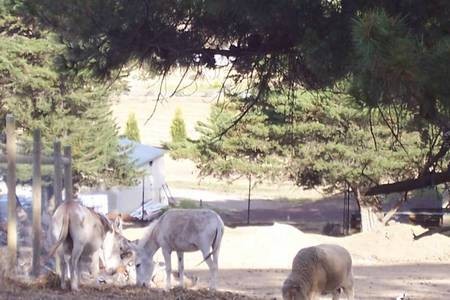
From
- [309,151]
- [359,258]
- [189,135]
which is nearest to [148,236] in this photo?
[359,258]

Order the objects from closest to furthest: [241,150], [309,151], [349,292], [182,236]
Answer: [349,292], [182,236], [309,151], [241,150]

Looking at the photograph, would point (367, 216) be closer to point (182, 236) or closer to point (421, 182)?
point (182, 236)

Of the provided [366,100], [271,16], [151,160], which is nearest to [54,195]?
[271,16]

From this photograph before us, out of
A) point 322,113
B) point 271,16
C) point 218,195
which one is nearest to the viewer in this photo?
point 271,16

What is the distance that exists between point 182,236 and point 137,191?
26.3 metres

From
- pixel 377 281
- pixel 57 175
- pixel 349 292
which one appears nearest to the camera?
pixel 57 175

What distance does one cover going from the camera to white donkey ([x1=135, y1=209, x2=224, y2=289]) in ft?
48.6

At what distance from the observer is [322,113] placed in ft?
101

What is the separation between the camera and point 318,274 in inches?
456

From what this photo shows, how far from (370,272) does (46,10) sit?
58.8ft

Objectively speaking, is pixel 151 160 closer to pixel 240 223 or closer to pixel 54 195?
pixel 240 223

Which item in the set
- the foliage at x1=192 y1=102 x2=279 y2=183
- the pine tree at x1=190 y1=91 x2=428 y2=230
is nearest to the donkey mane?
the pine tree at x1=190 y1=91 x2=428 y2=230

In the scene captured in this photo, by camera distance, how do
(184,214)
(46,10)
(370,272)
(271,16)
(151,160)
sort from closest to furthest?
(271,16) → (46,10) → (184,214) → (370,272) → (151,160)

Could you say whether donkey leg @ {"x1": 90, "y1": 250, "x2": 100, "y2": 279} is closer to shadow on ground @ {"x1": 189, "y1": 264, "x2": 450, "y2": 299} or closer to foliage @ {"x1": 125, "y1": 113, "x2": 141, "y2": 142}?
shadow on ground @ {"x1": 189, "y1": 264, "x2": 450, "y2": 299}
